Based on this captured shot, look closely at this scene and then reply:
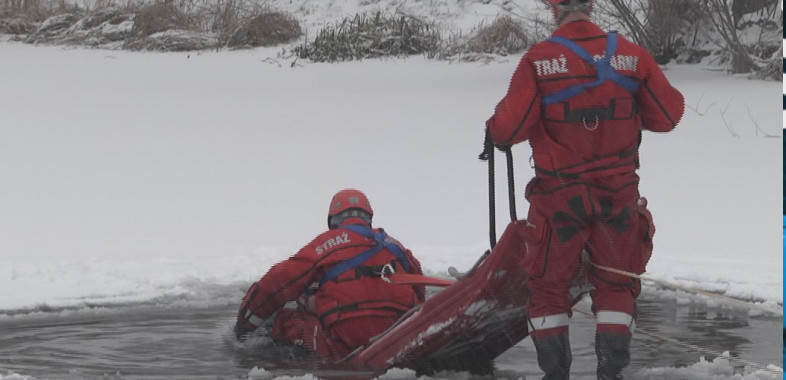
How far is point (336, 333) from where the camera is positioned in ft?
19.1

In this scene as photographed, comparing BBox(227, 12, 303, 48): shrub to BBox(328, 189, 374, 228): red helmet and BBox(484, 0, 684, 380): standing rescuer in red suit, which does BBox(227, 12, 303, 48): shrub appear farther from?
BBox(484, 0, 684, 380): standing rescuer in red suit

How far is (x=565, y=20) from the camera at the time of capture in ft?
15.8

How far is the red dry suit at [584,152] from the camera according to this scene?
4.66 meters

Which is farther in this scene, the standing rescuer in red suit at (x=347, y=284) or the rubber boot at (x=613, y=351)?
the standing rescuer in red suit at (x=347, y=284)

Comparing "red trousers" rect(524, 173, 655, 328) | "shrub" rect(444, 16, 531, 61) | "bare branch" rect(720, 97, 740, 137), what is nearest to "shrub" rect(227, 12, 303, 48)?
"shrub" rect(444, 16, 531, 61)

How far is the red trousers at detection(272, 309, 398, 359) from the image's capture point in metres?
5.75

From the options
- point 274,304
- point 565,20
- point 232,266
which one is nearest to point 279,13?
point 232,266

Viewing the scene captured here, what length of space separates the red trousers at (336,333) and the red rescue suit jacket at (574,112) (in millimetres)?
1385

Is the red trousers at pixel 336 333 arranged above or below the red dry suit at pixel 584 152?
below

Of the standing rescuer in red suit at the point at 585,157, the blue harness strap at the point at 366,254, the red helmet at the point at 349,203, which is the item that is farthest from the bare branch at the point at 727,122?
the standing rescuer in red suit at the point at 585,157

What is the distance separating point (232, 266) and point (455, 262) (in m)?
1.49

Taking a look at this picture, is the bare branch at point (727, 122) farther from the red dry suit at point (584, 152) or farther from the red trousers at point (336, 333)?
the red dry suit at point (584, 152)

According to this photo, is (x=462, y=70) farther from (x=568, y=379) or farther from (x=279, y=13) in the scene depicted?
(x=568, y=379)

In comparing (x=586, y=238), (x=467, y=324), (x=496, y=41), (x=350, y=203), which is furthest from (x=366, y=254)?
(x=496, y=41)
